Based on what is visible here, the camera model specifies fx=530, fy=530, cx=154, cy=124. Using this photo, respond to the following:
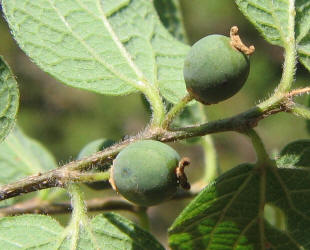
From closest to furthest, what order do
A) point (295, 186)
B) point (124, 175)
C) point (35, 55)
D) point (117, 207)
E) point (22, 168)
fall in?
point (124, 175)
point (295, 186)
point (35, 55)
point (117, 207)
point (22, 168)

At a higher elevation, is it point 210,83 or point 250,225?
point 210,83

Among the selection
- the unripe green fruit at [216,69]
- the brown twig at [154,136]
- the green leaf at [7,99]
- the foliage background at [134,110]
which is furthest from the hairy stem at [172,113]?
the foliage background at [134,110]

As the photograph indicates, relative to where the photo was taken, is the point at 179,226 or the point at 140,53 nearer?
the point at 179,226

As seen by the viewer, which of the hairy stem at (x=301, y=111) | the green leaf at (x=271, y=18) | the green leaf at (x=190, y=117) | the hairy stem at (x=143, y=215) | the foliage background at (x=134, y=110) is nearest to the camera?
the hairy stem at (x=301, y=111)

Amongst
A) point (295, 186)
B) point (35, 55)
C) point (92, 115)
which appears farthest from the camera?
point (92, 115)

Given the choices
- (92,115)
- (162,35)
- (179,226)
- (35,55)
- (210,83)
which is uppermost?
(92,115)

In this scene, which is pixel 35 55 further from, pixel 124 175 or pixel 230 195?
pixel 230 195

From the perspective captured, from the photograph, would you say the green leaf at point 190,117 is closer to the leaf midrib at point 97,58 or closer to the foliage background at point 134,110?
the leaf midrib at point 97,58

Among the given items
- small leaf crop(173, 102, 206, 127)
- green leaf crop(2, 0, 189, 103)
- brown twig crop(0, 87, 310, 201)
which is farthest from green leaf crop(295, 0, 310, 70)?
small leaf crop(173, 102, 206, 127)

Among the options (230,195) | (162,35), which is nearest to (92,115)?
(162,35)
